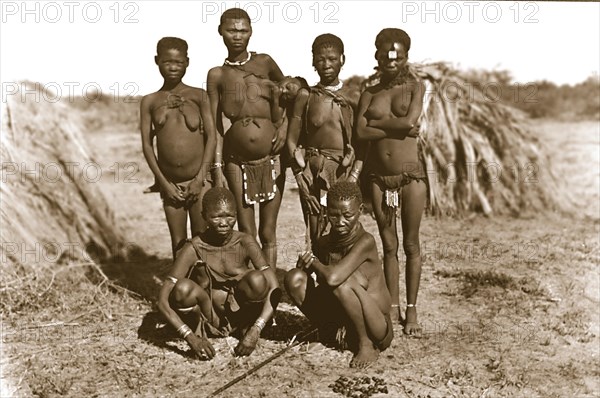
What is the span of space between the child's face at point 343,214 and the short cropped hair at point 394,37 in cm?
109

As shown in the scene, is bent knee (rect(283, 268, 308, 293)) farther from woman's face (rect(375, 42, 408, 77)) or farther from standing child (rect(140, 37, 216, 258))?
woman's face (rect(375, 42, 408, 77))

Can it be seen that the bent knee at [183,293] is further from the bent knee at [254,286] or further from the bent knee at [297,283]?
the bent knee at [297,283]

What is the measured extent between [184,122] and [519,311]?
9.45 ft

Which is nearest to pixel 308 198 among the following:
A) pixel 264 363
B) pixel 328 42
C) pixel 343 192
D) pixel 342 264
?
pixel 343 192

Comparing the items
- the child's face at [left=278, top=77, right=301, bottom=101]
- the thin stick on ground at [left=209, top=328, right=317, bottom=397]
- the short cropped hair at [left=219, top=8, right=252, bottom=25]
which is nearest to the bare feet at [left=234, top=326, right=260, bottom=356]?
the thin stick on ground at [left=209, top=328, right=317, bottom=397]

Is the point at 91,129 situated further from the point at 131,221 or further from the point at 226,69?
the point at 226,69

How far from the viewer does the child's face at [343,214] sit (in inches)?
160

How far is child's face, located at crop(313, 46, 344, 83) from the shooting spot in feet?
14.6

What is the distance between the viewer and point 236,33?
4.62 meters

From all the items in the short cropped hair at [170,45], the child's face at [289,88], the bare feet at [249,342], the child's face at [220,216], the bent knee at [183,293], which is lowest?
the bare feet at [249,342]

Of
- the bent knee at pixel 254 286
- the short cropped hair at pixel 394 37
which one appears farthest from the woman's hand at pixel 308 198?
the short cropped hair at pixel 394 37

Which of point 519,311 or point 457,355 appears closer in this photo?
point 457,355

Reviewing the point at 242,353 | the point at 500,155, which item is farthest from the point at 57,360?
the point at 500,155

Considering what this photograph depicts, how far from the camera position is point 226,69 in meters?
4.75
